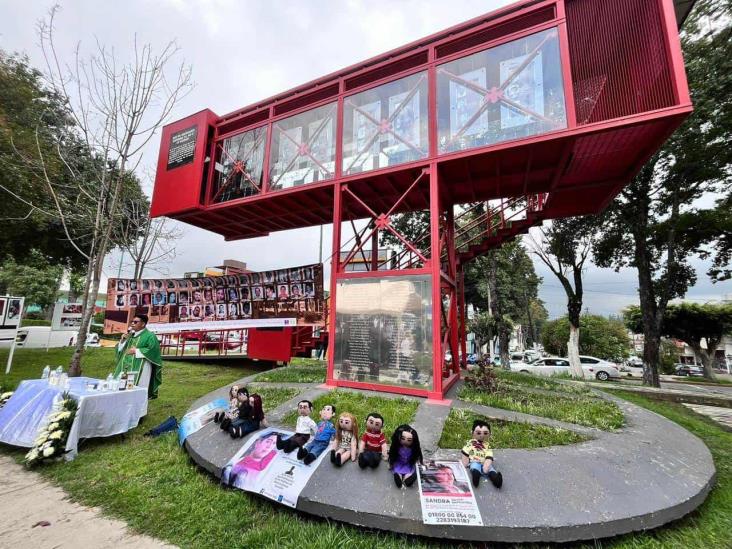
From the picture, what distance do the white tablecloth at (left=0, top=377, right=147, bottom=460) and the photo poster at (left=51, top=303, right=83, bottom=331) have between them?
11.3 meters

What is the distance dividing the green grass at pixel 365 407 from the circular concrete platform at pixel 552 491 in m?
0.76

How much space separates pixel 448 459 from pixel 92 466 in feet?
16.5

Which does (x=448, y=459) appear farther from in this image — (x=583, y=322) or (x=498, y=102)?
(x=583, y=322)

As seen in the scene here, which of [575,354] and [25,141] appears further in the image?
[575,354]

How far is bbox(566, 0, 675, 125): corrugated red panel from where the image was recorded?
20.6ft

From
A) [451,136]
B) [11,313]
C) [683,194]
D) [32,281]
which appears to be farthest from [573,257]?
[32,281]

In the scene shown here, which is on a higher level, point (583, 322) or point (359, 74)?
point (359, 74)

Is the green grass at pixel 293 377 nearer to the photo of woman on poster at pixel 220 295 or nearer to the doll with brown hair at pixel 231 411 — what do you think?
the doll with brown hair at pixel 231 411

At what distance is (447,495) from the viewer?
10.4ft

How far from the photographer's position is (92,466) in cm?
455

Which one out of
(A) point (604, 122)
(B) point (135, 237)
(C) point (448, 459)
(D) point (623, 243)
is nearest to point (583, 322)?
(D) point (623, 243)

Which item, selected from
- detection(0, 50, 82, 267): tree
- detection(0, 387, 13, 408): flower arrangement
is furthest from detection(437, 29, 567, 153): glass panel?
detection(0, 50, 82, 267): tree

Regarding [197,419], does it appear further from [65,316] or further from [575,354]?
[575,354]

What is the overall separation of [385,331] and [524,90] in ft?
20.0
